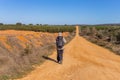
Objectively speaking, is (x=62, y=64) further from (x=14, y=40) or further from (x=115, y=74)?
(x=14, y=40)

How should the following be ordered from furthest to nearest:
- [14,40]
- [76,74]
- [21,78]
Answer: [14,40]
[76,74]
[21,78]

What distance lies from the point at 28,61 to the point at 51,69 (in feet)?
6.16

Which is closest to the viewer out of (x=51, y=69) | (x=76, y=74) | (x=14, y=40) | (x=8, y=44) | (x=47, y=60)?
(x=76, y=74)

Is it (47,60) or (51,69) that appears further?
(47,60)

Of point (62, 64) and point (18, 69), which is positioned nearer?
point (18, 69)

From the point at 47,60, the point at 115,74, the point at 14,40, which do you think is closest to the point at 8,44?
the point at 14,40

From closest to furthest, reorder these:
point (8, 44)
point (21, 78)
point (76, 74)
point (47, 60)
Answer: point (21, 78) → point (76, 74) → point (47, 60) → point (8, 44)

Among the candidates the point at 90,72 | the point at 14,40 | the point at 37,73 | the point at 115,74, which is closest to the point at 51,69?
the point at 37,73

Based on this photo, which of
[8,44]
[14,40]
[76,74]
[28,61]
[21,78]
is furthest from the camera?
[14,40]

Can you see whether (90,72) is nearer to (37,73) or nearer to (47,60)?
(37,73)

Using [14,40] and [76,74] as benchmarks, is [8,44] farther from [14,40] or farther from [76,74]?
[76,74]

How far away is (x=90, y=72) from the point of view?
1268 centimetres

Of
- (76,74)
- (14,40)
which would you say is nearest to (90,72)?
(76,74)

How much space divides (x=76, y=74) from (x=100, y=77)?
3.58 ft
